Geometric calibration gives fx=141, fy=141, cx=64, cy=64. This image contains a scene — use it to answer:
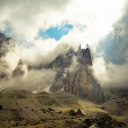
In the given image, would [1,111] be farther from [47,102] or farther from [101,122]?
[47,102]

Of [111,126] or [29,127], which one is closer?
[29,127]

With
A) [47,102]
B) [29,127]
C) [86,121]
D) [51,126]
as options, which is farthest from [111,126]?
[47,102]

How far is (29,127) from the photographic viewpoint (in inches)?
2616

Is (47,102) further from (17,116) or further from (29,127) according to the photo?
(29,127)

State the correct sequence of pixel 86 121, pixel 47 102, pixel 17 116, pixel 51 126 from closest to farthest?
pixel 51 126, pixel 86 121, pixel 17 116, pixel 47 102

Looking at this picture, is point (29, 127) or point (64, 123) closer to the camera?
point (29, 127)

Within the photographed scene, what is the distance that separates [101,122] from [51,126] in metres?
39.5

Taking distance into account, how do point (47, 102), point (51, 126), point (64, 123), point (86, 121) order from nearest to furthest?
point (51, 126) → point (64, 123) → point (86, 121) → point (47, 102)

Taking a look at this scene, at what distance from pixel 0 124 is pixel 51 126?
24886mm

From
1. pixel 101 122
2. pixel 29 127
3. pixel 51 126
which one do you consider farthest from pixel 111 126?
pixel 29 127

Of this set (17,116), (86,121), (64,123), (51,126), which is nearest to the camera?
(51,126)

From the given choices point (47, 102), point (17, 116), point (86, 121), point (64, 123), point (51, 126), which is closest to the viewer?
point (51, 126)

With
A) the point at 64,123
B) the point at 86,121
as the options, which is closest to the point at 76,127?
the point at 64,123

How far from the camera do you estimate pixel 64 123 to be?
75125mm
